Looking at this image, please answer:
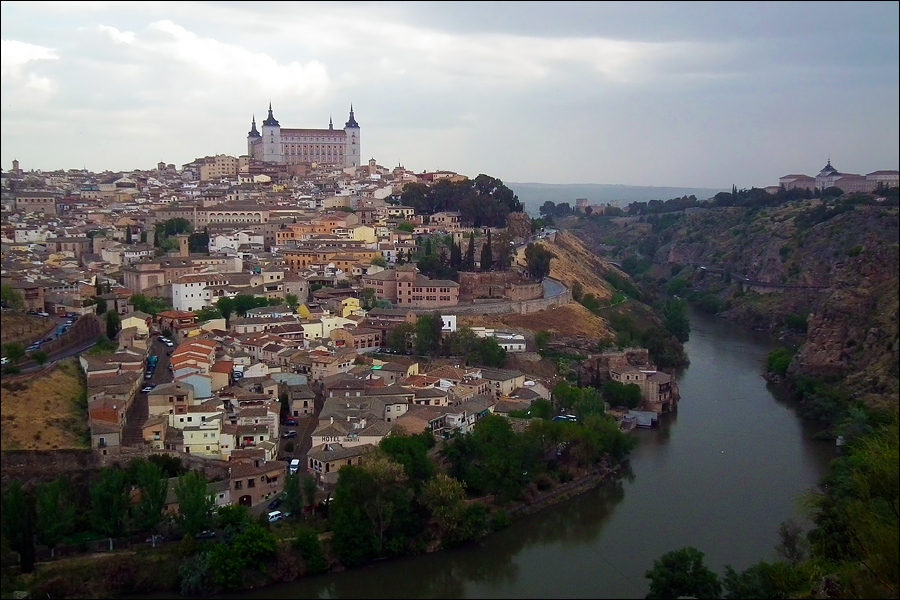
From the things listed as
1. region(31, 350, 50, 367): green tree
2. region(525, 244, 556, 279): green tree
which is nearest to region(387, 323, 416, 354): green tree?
region(525, 244, 556, 279): green tree

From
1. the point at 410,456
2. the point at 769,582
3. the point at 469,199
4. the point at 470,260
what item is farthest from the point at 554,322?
the point at 769,582

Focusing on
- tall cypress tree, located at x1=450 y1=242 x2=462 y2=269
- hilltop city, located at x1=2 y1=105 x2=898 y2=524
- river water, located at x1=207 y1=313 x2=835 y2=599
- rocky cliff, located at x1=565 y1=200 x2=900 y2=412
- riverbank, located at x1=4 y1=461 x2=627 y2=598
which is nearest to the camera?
riverbank, located at x1=4 y1=461 x2=627 y2=598

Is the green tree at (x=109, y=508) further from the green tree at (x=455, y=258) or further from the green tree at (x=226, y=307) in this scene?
the green tree at (x=455, y=258)

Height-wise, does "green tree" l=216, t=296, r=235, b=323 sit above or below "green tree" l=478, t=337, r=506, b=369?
above

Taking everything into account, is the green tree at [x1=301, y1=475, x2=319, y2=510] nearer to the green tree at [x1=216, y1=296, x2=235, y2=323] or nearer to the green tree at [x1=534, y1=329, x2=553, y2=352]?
the green tree at [x1=216, y1=296, x2=235, y2=323]

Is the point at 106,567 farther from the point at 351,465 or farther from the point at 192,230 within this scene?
the point at 192,230

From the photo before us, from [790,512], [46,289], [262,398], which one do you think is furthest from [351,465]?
[46,289]

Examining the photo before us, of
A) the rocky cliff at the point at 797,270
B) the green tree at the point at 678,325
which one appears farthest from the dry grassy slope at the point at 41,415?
the green tree at the point at 678,325
